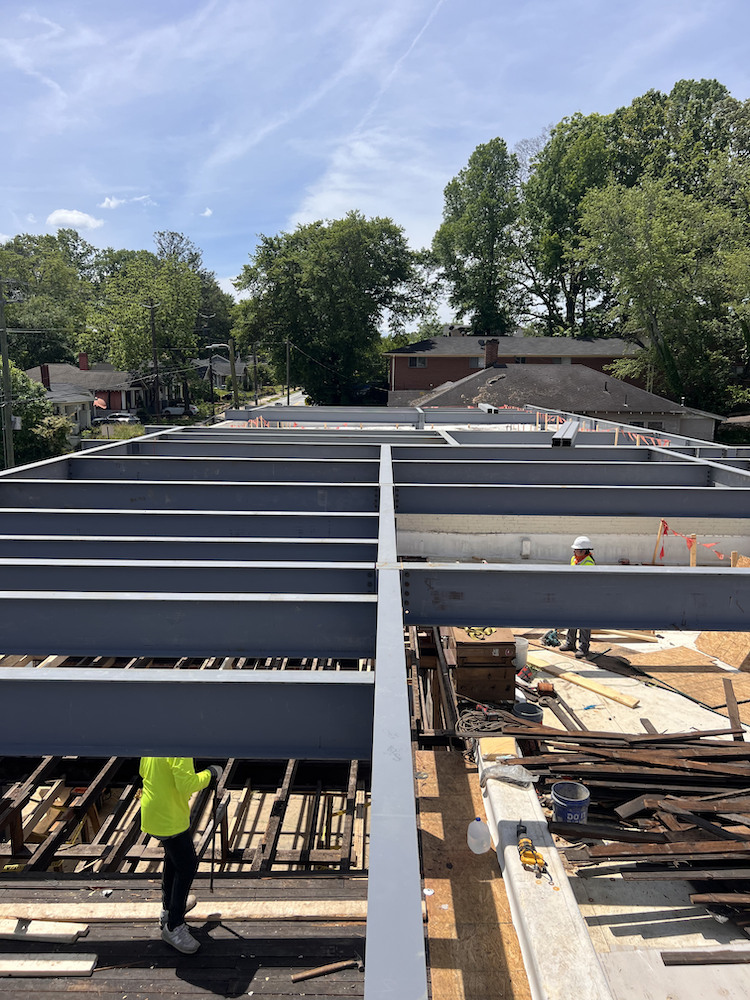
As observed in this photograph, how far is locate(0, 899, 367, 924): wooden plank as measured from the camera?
190 inches

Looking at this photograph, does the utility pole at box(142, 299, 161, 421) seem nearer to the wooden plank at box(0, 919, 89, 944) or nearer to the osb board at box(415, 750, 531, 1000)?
the osb board at box(415, 750, 531, 1000)

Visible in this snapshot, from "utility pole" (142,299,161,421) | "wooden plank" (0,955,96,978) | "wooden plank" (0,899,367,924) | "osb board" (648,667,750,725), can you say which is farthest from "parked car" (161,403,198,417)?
"wooden plank" (0,955,96,978)

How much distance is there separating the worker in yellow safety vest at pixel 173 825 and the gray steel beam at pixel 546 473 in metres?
4.67

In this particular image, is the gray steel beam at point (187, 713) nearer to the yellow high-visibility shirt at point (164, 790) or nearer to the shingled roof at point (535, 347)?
the yellow high-visibility shirt at point (164, 790)

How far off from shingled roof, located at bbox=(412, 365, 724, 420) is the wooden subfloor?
1106 inches

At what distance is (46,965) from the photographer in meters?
4.40

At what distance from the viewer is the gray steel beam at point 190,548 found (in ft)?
16.5

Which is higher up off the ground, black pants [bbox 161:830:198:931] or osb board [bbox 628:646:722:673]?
black pants [bbox 161:830:198:931]

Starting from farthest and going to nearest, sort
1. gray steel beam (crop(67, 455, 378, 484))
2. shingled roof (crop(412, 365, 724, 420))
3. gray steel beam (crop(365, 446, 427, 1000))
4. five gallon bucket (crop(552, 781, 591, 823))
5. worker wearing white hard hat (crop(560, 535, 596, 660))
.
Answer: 1. shingled roof (crop(412, 365, 724, 420))
2. worker wearing white hard hat (crop(560, 535, 596, 660))
3. gray steel beam (crop(67, 455, 378, 484))
4. five gallon bucket (crop(552, 781, 591, 823))
5. gray steel beam (crop(365, 446, 427, 1000))

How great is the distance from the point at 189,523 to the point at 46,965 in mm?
3439

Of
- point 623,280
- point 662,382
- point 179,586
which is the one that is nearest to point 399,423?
point 179,586

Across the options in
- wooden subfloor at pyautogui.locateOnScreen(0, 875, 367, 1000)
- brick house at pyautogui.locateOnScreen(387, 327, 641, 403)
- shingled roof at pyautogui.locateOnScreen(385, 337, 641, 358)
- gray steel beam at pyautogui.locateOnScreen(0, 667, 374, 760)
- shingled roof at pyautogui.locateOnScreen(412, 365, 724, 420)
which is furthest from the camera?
brick house at pyautogui.locateOnScreen(387, 327, 641, 403)

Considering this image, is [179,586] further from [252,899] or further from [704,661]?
[704,661]

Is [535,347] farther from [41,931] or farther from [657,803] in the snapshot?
[41,931]
